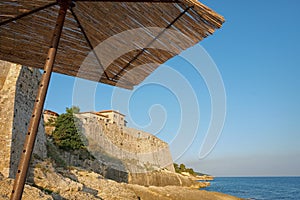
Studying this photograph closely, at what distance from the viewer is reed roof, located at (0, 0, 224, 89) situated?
200 centimetres

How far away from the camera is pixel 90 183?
496 inches

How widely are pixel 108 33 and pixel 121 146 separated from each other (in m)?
29.5

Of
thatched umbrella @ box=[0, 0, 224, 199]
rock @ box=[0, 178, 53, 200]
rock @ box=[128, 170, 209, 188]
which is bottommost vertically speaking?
rock @ box=[128, 170, 209, 188]

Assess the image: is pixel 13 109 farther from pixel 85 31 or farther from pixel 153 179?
pixel 153 179

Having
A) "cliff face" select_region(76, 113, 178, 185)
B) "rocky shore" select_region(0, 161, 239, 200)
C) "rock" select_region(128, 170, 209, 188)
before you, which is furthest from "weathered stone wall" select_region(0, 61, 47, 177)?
"rock" select_region(128, 170, 209, 188)

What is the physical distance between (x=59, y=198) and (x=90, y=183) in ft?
15.5

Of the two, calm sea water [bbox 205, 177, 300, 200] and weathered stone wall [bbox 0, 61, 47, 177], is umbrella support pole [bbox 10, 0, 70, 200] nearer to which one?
weathered stone wall [bbox 0, 61, 47, 177]

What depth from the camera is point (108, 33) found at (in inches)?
98.1

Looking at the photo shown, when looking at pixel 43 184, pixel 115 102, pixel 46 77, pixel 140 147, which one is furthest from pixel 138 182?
pixel 46 77

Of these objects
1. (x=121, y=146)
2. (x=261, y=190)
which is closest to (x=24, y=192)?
(x=121, y=146)

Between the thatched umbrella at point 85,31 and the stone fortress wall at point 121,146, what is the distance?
2201 cm

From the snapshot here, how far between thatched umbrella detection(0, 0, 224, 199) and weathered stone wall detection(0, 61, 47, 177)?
23.4ft

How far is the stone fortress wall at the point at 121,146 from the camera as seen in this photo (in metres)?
26.9

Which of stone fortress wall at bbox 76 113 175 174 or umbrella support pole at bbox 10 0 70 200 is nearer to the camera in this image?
umbrella support pole at bbox 10 0 70 200
